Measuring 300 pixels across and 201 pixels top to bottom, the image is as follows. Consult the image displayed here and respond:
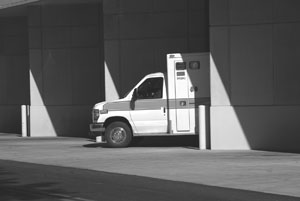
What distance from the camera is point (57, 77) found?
27969 millimetres

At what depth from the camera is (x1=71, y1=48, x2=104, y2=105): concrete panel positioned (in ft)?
90.5

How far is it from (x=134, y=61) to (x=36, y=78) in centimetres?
543

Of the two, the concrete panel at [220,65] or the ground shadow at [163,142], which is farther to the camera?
the ground shadow at [163,142]

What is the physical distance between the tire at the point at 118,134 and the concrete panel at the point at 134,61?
3.92 meters

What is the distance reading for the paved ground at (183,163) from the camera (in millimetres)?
12312

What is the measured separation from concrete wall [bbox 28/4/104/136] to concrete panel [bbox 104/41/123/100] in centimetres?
309
